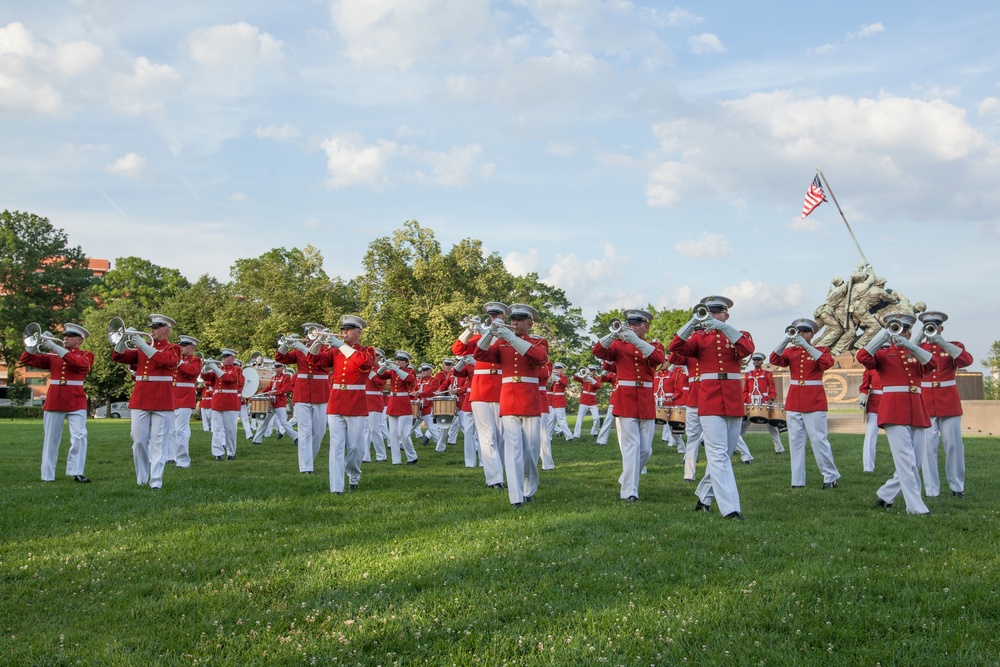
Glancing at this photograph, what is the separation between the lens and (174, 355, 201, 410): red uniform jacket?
619 inches

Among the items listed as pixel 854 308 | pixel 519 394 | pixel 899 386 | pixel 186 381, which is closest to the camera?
pixel 899 386

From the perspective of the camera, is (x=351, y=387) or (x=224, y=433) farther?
(x=224, y=433)

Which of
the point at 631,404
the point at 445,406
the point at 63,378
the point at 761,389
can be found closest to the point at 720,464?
the point at 631,404

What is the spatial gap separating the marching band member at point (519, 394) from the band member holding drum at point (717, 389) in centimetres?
174

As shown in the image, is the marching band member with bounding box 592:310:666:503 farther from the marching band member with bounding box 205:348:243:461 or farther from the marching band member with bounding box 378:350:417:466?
the marching band member with bounding box 205:348:243:461

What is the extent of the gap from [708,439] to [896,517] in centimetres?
212

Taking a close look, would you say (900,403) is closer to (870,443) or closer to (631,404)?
(631,404)

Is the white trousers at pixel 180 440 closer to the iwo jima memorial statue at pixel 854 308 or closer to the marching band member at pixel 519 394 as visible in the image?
the marching band member at pixel 519 394

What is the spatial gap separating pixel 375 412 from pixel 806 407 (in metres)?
7.61

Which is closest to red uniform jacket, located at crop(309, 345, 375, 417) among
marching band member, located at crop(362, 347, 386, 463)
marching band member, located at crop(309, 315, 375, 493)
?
marching band member, located at crop(309, 315, 375, 493)

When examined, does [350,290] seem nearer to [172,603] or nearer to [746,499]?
[746,499]

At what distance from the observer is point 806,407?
12.3m

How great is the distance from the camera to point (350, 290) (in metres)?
55.6

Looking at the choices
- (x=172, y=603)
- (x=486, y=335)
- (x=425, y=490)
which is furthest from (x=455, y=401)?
(x=172, y=603)
